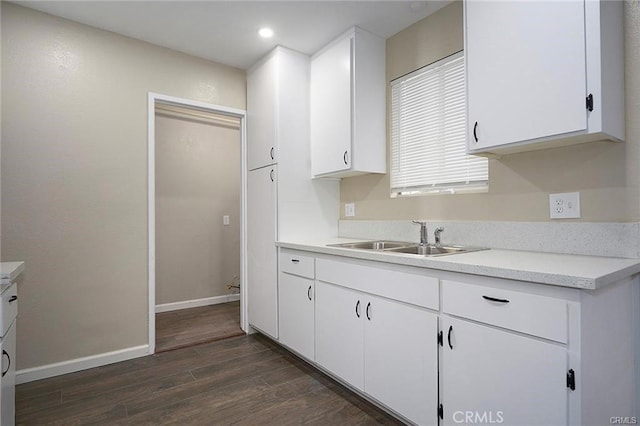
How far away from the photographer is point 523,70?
5.15ft

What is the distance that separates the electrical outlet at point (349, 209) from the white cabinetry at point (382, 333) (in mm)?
820

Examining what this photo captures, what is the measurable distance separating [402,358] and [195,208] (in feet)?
10.9

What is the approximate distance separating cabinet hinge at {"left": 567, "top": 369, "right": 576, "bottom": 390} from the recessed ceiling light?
272 centimetres

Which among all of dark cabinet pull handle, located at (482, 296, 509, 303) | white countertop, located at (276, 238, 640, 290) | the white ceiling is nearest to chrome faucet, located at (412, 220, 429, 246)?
white countertop, located at (276, 238, 640, 290)

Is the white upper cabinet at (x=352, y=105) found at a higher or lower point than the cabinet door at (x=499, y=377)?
higher

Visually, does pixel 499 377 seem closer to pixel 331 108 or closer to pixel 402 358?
pixel 402 358

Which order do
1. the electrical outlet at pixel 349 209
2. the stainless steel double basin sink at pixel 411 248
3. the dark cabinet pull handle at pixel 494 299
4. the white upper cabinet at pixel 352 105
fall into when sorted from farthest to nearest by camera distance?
the electrical outlet at pixel 349 209 < the white upper cabinet at pixel 352 105 < the stainless steel double basin sink at pixel 411 248 < the dark cabinet pull handle at pixel 494 299

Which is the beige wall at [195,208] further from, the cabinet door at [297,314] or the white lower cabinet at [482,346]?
the white lower cabinet at [482,346]

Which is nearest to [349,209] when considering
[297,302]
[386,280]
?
[297,302]

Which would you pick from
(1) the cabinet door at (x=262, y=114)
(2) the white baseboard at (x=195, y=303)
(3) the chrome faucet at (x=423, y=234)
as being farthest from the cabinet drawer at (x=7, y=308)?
(2) the white baseboard at (x=195, y=303)

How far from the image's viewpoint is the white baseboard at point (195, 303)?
13.1 feet

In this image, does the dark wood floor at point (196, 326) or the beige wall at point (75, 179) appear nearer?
the beige wall at point (75, 179)

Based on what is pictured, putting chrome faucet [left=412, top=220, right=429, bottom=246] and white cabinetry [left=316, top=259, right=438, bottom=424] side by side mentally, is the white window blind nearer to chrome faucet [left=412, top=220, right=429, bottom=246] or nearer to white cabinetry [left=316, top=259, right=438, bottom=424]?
chrome faucet [left=412, top=220, right=429, bottom=246]

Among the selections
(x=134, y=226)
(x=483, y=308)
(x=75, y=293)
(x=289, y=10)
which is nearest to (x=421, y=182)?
(x=483, y=308)
